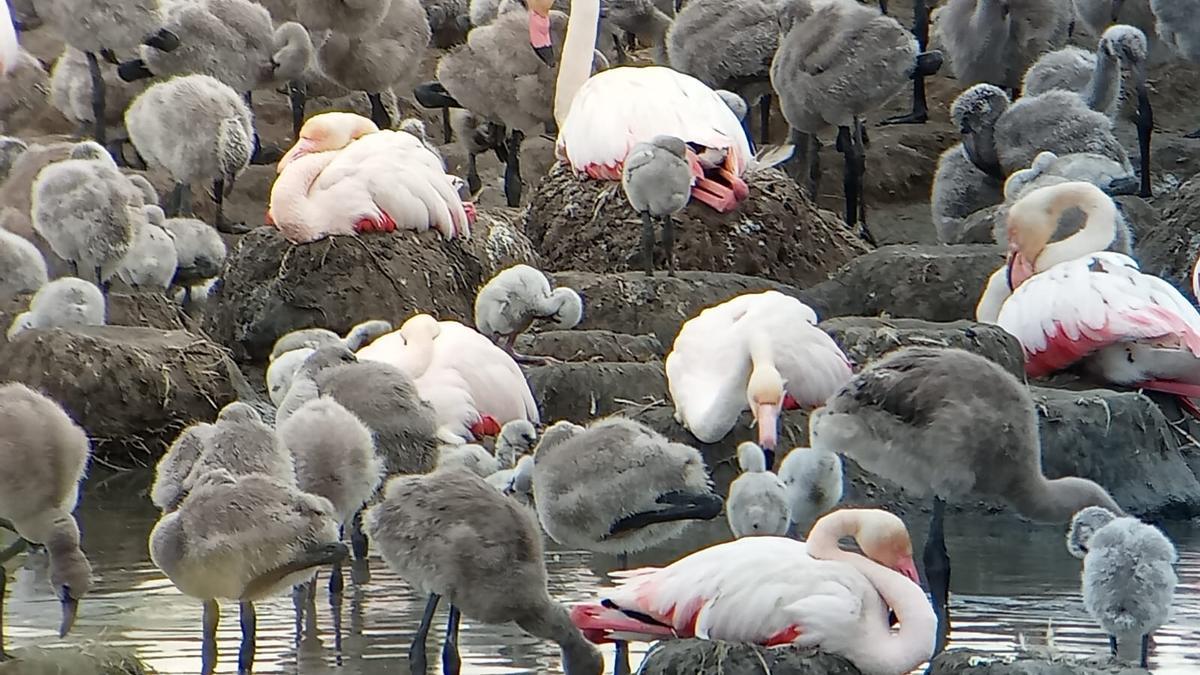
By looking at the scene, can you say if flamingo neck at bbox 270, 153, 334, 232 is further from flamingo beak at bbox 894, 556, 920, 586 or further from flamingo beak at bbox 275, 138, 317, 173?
flamingo beak at bbox 894, 556, 920, 586

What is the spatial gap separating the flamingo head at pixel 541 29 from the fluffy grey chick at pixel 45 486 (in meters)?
7.92

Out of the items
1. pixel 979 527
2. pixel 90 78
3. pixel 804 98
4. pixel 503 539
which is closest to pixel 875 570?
pixel 503 539

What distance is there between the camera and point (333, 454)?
651cm

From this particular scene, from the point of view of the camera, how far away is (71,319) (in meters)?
9.87

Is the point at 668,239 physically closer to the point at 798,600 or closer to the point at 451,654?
the point at 451,654

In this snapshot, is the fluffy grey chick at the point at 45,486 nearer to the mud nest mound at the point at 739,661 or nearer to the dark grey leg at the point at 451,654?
the dark grey leg at the point at 451,654

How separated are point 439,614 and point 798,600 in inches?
66.1

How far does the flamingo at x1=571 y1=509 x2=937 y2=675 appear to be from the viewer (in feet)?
17.6

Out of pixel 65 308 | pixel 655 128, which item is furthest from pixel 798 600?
pixel 655 128

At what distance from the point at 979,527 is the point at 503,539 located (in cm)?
286

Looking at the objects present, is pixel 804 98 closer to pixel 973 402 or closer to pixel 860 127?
pixel 860 127

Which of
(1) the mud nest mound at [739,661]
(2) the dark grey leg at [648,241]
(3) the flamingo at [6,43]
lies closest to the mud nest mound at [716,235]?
(2) the dark grey leg at [648,241]

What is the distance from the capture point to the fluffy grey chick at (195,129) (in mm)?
12414

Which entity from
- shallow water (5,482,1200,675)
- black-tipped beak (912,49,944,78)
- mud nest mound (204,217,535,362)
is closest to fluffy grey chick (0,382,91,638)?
shallow water (5,482,1200,675)
